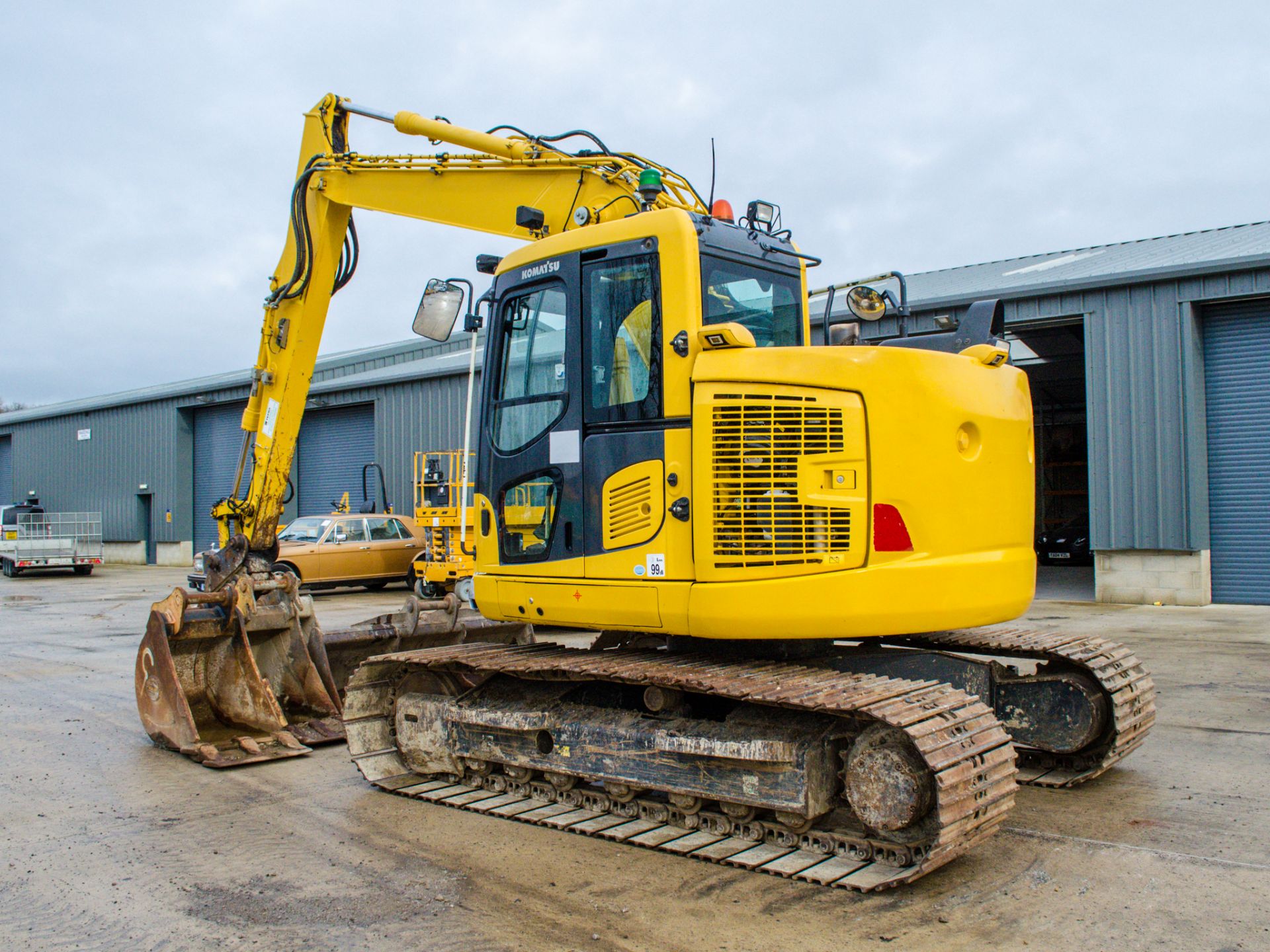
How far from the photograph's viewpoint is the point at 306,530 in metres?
20.5

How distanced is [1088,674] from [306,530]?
16980 mm

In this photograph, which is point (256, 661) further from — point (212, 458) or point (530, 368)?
point (212, 458)

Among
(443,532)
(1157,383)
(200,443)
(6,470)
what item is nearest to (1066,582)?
(1157,383)

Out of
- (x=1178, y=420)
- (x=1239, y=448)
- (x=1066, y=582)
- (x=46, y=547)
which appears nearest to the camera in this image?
(x=1178, y=420)

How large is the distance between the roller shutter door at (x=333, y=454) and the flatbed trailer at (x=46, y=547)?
226 inches

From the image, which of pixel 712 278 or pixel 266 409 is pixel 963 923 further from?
pixel 266 409

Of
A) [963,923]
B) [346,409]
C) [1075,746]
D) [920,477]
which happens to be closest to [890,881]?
[963,923]

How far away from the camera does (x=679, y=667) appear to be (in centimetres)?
521

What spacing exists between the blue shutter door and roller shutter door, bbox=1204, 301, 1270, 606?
4604 cm

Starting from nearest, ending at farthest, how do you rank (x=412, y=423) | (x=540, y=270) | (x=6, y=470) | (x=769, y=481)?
(x=769, y=481) → (x=540, y=270) → (x=412, y=423) → (x=6, y=470)

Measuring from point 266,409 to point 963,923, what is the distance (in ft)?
20.1

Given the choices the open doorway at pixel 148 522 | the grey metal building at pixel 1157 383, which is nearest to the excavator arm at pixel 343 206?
the grey metal building at pixel 1157 383

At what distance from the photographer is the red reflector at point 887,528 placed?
4816 mm

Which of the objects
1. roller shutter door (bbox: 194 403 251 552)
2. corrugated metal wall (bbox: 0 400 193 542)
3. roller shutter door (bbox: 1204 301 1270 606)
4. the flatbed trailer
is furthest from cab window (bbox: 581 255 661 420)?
corrugated metal wall (bbox: 0 400 193 542)
